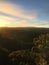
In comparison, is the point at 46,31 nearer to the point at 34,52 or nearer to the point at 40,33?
the point at 40,33

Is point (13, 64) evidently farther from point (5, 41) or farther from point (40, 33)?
point (40, 33)

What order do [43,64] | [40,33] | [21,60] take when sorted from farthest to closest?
[40,33]
[21,60]
[43,64]

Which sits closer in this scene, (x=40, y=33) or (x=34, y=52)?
(x=34, y=52)

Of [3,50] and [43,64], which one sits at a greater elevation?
[3,50]

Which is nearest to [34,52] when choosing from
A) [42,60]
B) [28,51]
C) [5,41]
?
[28,51]

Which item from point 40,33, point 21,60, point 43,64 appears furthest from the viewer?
point 40,33

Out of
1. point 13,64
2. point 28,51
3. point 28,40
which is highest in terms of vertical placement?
point 28,40
